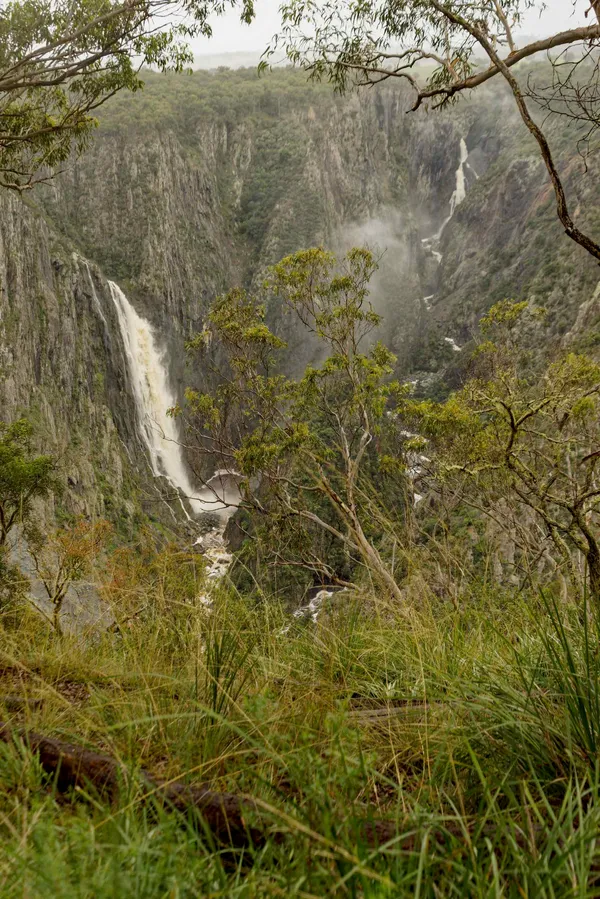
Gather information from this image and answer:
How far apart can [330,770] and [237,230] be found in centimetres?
6855

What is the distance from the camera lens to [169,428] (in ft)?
137

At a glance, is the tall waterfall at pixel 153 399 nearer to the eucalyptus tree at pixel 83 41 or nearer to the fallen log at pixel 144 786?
the eucalyptus tree at pixel 83 41

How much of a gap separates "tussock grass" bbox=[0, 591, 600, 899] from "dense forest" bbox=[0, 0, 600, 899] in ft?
0.04

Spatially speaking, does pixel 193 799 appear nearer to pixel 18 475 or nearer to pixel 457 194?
pixel 18 475

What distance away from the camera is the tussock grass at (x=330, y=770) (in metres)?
1.09

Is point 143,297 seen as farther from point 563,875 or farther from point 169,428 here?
point 563,875

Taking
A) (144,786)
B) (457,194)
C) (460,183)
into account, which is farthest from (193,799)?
(460,183)

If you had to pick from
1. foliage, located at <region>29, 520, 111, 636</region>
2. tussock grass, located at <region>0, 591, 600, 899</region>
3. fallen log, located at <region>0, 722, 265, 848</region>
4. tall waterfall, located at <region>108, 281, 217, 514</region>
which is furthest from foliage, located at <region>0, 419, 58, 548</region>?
tall waterfall, located at <region>108, 281, 217, 514</region>

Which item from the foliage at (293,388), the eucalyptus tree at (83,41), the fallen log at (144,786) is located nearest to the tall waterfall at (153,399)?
the foliage at (293,388)

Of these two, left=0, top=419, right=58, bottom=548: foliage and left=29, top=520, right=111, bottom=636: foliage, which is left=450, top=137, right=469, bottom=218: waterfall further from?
left=29, top=520, right=111, bottom=636: foliage

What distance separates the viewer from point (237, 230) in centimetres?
6488

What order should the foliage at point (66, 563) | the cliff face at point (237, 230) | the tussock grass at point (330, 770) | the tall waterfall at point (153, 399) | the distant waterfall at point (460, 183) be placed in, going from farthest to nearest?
the distant waterfall at point (460, 183) < the tall waterfall at point (153, 399) < the cliff face at point (237, 230) < the foliage at point (66, 563) < the tussock grass at point (330, 770)

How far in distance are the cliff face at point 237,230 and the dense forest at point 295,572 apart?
0.44m

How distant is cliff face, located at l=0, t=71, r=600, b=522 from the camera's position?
35531mm
